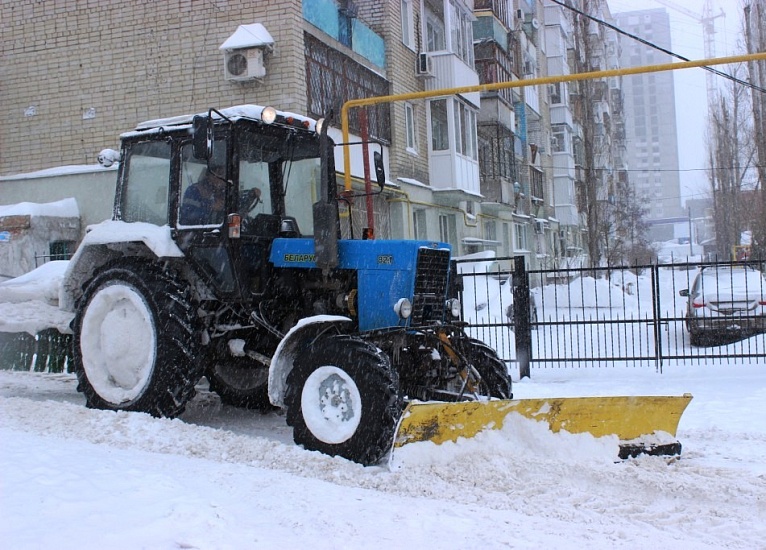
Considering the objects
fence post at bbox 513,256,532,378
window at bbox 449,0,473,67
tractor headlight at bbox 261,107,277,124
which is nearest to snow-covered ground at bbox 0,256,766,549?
tractor headlight at bbox 261,107,277,124

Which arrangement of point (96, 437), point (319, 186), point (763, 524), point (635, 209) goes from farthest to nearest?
1. point (635, 209)
2. point (319, 186)
3. point (96, 437)
4. point (763, 524)

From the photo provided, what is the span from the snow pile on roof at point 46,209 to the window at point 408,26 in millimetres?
9558

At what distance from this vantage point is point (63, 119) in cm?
1548

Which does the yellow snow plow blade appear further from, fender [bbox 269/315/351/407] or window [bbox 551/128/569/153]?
window [bbox 551/128/569/153]

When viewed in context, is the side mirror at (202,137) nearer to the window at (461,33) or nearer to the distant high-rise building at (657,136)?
the window at (461,33)

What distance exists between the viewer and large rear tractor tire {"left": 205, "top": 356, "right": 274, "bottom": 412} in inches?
288

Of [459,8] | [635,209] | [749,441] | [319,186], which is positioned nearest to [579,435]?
[749,441]

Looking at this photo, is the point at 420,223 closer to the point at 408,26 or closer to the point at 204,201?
the point at 408,26

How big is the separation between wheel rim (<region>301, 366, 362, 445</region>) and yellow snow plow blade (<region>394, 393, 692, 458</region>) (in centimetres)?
41

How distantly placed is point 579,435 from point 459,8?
1972 centimetres

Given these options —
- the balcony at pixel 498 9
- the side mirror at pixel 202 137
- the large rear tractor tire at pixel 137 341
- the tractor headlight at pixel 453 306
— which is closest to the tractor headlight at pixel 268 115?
the side mirror at pixel 202 137

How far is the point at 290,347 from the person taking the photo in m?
5.93

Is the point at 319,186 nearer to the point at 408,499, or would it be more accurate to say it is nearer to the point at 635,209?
the point at 408,499

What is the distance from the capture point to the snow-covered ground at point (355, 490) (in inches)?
152
